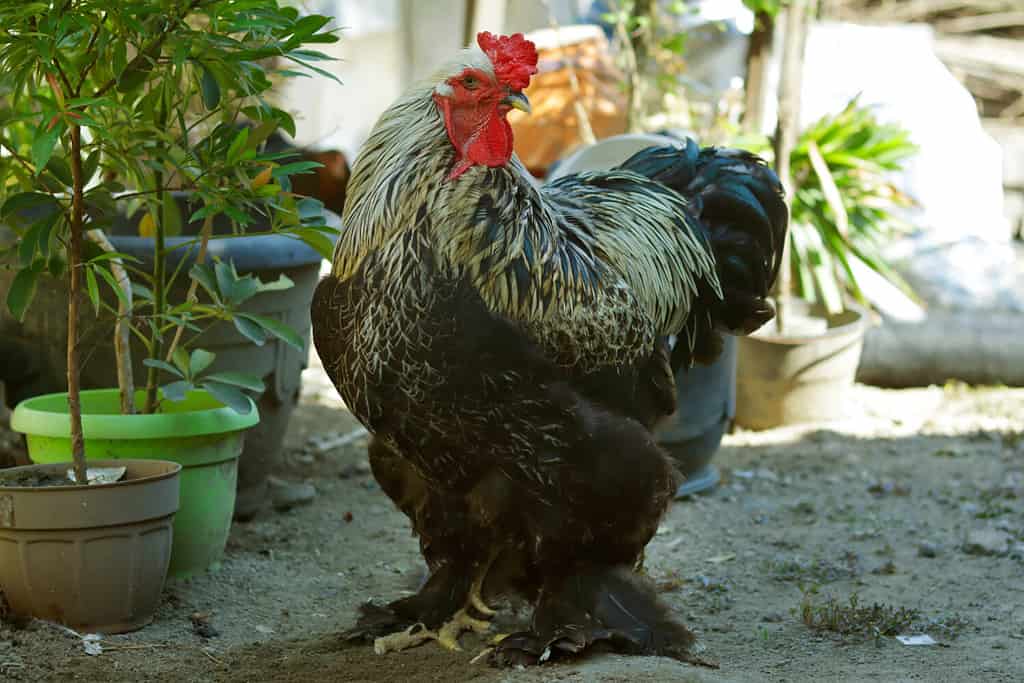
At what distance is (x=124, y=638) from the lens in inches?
134

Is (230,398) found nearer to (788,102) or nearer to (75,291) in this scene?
(75,291)

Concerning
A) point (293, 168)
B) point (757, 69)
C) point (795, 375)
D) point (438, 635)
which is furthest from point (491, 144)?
point (757, 69)

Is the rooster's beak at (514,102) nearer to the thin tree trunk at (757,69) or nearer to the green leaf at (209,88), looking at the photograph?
the green leaf at (209,88)

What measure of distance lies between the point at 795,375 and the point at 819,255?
886 mm

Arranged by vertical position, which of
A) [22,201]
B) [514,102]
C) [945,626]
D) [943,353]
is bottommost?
[943,353]

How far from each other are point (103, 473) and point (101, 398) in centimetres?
69

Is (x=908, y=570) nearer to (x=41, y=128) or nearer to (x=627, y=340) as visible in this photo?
(x=627, y=340)

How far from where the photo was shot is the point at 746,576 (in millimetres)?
4332

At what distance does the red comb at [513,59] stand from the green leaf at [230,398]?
129cm

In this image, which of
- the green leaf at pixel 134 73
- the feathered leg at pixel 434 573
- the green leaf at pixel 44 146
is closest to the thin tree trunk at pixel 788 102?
the feathered leg at pixel 434 573

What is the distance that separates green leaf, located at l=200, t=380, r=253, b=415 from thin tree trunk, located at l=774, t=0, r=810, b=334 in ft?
11.4

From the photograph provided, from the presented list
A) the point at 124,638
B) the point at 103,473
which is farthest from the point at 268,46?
the point at 124,638

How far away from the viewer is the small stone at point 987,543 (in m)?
4.45

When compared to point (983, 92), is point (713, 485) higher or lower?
lower
